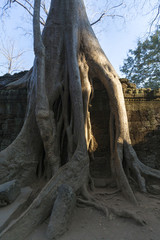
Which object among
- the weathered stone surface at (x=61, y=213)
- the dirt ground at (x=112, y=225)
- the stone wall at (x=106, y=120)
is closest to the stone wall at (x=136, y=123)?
the stone wall at (x=106, y=120)

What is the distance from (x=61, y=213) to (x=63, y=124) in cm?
156

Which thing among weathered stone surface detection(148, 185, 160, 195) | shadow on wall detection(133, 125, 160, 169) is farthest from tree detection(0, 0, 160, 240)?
shadow on wall detection(133, 125, 160, 169)

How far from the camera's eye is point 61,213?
4.93 ft

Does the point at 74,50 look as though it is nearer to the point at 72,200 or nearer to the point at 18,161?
the point at 18,161

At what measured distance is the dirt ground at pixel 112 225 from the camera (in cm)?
138

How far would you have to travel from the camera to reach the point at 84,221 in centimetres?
164

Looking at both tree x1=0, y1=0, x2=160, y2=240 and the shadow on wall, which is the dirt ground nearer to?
tree x1=0, y1=0, x2=160, y2=240

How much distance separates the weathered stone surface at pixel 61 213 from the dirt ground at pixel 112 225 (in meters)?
0.07

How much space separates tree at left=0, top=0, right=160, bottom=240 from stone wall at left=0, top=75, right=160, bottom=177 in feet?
1.57

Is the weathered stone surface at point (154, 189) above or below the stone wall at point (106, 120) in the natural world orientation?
below

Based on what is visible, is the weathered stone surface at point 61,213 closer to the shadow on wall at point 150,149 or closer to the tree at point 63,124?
the tree at point 63,124

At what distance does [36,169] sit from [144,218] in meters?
1.79

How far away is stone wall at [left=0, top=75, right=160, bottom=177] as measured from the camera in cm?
321

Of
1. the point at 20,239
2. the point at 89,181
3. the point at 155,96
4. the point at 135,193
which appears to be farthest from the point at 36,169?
the point at 155,96
